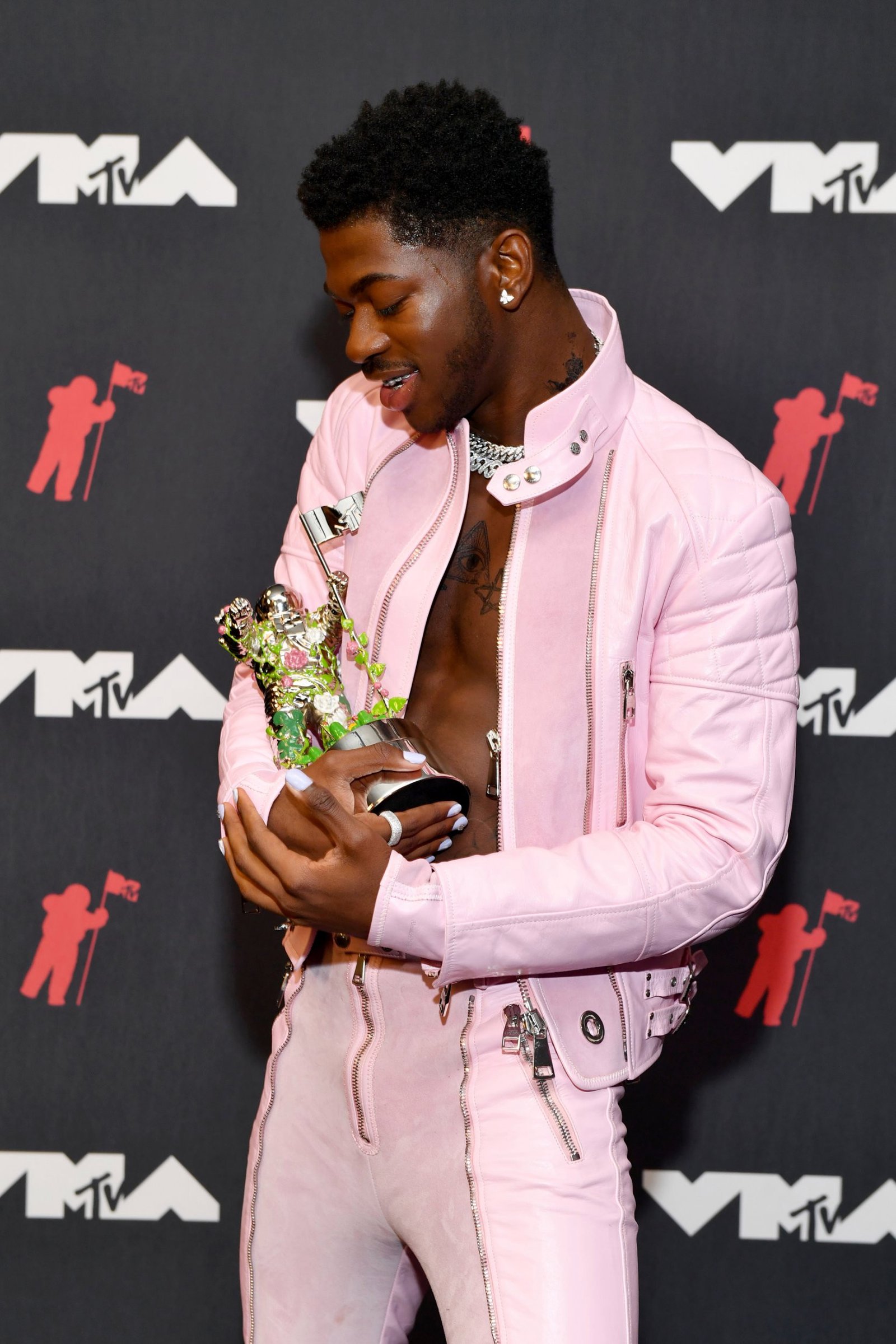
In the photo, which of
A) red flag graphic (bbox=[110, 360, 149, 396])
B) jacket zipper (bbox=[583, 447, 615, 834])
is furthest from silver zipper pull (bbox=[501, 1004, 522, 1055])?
red flag graphic (bbox=[110, 360, 149, 396])

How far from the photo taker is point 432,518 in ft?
6.03

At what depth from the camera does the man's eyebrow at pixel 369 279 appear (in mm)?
1646

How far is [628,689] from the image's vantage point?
167cm

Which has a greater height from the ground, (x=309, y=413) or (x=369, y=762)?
(x=309, y=413)

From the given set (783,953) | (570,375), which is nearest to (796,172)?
(570,375)

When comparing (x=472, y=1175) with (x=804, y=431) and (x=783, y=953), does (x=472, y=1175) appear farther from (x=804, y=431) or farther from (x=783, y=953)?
(x=804, y=431)

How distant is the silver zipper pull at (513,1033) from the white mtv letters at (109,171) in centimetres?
173

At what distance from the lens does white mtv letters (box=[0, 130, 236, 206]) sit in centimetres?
248

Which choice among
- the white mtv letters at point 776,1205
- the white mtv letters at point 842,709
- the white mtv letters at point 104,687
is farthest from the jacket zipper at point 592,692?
the white mtv letters at point 776,1205

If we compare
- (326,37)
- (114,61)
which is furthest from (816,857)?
(114,61)

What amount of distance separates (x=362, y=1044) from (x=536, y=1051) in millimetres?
257

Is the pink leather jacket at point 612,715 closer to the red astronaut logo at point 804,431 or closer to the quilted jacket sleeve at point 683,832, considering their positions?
the quilted jacket sleeve at point 683,832

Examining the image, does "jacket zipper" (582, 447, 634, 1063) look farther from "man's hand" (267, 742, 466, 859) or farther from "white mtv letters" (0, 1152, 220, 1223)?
"white mtv letters" (0, 1152, 220, 1223)

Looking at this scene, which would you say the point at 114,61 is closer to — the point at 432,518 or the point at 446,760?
the point at 432,518
